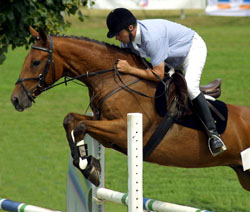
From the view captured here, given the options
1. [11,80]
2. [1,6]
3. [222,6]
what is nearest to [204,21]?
[222,6]

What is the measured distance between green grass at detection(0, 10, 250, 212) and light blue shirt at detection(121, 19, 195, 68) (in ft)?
7.36

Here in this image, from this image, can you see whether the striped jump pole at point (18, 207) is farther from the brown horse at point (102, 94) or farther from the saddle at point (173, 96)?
the saddle at point (173, 96)

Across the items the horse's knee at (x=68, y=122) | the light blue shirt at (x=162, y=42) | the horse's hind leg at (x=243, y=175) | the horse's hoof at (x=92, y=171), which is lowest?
the horse's hind leg at (x=243, y=175)

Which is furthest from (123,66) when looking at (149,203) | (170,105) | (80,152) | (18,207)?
(18,207)

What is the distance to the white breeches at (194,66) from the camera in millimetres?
4957

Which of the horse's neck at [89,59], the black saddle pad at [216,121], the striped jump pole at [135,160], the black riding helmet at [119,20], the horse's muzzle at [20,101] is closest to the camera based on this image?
the striped jump pole at [135,160]

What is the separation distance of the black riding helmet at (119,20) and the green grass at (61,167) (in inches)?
103

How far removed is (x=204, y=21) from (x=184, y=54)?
24625 mm

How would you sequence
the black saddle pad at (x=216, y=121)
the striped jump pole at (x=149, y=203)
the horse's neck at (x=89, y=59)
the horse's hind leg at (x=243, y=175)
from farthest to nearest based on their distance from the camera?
the horse's hind leg at (x=243, y=175), the black saddle pad at (x=216, y=121), the horse's neck at (x=89, y=59), the striped jump pole at (x=149, y=203)

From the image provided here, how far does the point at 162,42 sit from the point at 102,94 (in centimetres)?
62

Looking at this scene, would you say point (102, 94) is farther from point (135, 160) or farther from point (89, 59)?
point (135, 160)

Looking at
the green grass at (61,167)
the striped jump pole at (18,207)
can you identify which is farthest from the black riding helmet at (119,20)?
the green grass at (61,167)

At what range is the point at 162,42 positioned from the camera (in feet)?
15.6

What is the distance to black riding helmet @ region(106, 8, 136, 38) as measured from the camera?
15.5 feet
